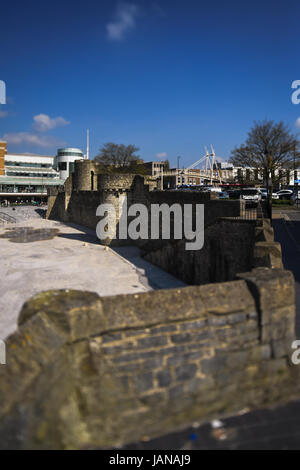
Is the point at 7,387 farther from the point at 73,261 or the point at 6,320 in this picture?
the point at 73,261

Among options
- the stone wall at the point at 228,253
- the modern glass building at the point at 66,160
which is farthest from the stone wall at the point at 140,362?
the modern glass building at the point at 66,160

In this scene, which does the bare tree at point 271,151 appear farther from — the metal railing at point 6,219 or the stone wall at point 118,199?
the metal railing at point 6,219

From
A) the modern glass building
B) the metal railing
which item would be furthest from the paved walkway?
the modern glass building

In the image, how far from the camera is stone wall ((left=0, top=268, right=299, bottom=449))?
317cm

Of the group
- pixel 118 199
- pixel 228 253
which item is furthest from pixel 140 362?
pixel 118 199

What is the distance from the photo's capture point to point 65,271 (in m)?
16.8

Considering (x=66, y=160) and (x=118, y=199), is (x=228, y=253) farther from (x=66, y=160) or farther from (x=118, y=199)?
(x=66, y=160)

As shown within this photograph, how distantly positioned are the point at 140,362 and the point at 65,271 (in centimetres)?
1380

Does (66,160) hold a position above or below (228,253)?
above

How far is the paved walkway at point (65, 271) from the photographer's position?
1314cm

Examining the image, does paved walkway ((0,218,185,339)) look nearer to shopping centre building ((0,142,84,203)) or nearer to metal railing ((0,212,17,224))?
metal railing ((0,212,17,224))

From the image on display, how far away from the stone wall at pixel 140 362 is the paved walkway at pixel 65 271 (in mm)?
6438

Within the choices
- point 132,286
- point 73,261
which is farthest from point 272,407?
point 73,261

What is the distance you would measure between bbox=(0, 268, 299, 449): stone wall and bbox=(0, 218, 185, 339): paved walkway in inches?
253
